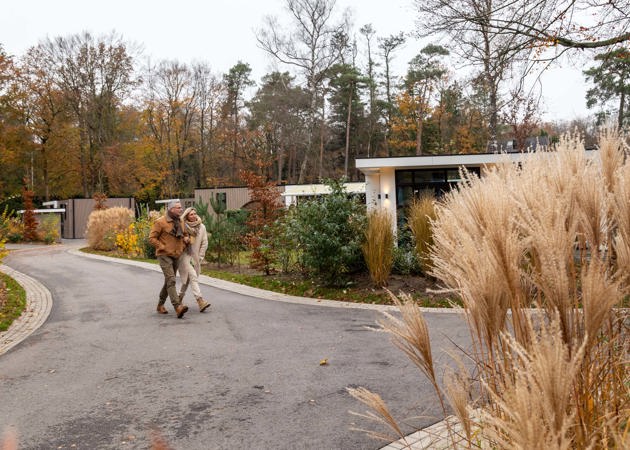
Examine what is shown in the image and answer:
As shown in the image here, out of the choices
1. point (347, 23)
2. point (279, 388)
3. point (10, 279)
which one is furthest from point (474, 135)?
point (279, 388)

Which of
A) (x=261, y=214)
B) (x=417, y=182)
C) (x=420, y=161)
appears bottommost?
(x=261, y=214)

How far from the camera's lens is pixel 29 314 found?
29.0ft

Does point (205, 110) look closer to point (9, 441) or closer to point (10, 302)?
point (10, 302)

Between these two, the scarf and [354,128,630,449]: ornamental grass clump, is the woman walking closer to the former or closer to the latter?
the scarf

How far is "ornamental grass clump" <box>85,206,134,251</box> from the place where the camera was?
22.4 m

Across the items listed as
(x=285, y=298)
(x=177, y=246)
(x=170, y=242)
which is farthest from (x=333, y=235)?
(x=170, y=242)

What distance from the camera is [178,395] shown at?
4.73 metres

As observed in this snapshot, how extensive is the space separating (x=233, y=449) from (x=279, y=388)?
128cm

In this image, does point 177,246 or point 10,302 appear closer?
point 177,246

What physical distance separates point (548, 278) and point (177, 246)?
764cm

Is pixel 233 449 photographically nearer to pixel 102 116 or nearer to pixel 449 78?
pixel 449 78

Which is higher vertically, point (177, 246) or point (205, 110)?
point (205, 110)

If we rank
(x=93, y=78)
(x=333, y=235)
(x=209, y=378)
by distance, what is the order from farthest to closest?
(x=93, y=78)
(x=333, y=235)
(x=209, y=378)

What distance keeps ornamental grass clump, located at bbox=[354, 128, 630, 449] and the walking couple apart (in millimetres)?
6913
